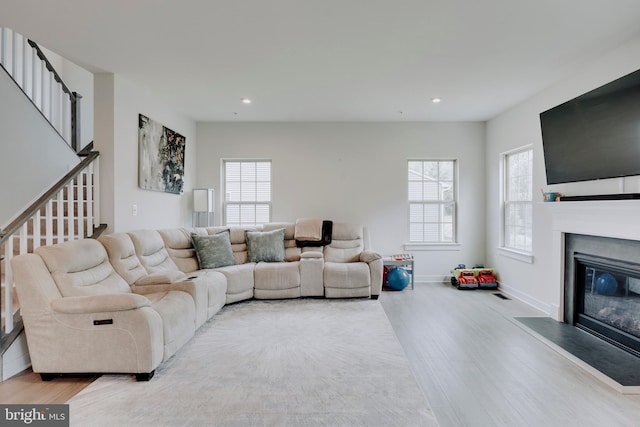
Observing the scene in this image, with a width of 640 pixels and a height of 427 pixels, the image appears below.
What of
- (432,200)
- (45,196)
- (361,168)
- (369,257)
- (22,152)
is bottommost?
(369,257)

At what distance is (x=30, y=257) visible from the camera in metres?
2.24

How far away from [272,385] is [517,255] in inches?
147

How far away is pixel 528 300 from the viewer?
13.2 feet

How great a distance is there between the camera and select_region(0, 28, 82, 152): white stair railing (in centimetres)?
337

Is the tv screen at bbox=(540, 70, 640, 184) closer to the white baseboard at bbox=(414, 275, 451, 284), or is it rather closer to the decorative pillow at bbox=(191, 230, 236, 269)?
the white baseboard at bbox=(414, 275, 451, 284)

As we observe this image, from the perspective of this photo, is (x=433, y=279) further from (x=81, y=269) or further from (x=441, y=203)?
(x=81, y=269)

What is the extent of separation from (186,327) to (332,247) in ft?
8.23

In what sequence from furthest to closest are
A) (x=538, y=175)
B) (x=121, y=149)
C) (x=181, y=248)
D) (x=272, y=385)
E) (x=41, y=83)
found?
(x=181, y=248) → (x=538, y=175) → (x=41, y=83) → (x=121, y=149) → (x=272, y=385)

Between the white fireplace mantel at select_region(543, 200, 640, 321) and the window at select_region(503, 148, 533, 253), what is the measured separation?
64 cm

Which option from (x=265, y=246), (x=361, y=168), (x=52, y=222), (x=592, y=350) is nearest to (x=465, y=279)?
(x=592, y=350)

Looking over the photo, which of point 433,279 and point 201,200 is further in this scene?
point 433,279

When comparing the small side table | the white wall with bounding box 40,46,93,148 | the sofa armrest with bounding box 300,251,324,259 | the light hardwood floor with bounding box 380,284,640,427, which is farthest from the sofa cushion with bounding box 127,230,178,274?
the small side table

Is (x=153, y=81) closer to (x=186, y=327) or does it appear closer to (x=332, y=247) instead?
(x=186, y=327)

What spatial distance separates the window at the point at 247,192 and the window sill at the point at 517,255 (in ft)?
Answer: 12.1
